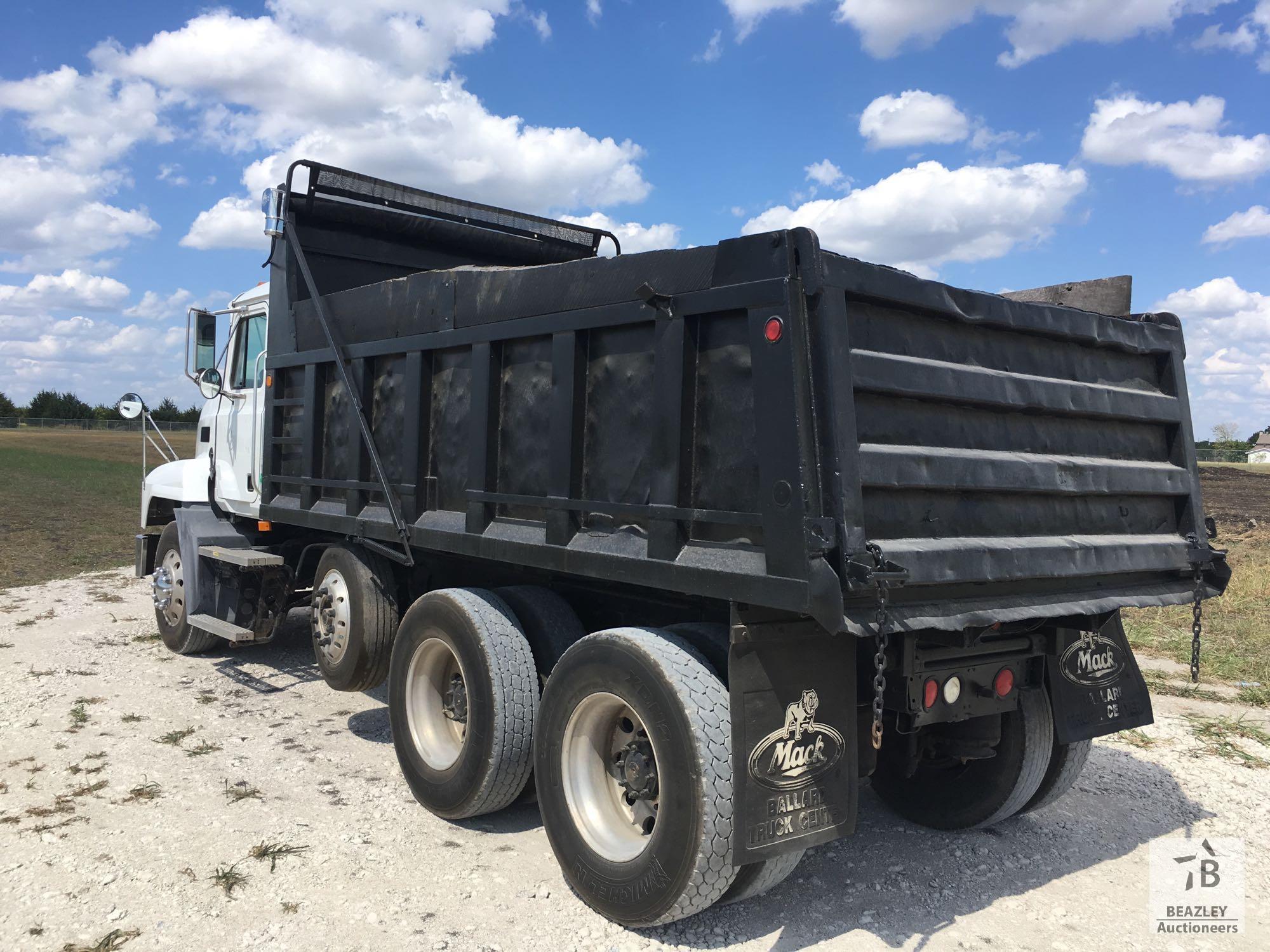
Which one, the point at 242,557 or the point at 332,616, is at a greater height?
the point at 242,557

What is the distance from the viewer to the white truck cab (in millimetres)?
6875

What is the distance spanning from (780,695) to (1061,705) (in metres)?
1.56

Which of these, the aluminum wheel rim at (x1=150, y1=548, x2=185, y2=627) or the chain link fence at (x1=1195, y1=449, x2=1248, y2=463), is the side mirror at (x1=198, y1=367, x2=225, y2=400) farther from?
the chain link fence at (x1=1195, y1=449, x2=1248, y2=463)

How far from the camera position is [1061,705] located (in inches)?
163

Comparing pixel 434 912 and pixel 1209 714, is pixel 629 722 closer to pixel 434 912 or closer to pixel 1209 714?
pixel 434 912

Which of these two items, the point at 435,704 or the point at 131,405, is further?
the point at 131,405

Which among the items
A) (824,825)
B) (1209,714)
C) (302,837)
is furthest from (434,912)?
(1209,714)

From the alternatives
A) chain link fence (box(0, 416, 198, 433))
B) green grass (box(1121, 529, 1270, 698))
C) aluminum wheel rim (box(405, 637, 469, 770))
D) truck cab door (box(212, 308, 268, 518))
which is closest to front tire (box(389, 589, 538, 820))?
aluminum wheel rim (box(405, 637, 469, 770))

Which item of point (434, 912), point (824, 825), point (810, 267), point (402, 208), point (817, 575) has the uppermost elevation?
point (402, 208)

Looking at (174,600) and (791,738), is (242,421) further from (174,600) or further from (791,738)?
(791,738)

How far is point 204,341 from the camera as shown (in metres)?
7.22

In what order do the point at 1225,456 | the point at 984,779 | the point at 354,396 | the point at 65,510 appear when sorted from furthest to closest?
the point at 1225,456 < the point at 65,510 < the point at 354,396 < the point at 984,779

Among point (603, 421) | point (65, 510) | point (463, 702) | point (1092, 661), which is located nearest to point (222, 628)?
point (463, 702)

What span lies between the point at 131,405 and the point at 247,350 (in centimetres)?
117
